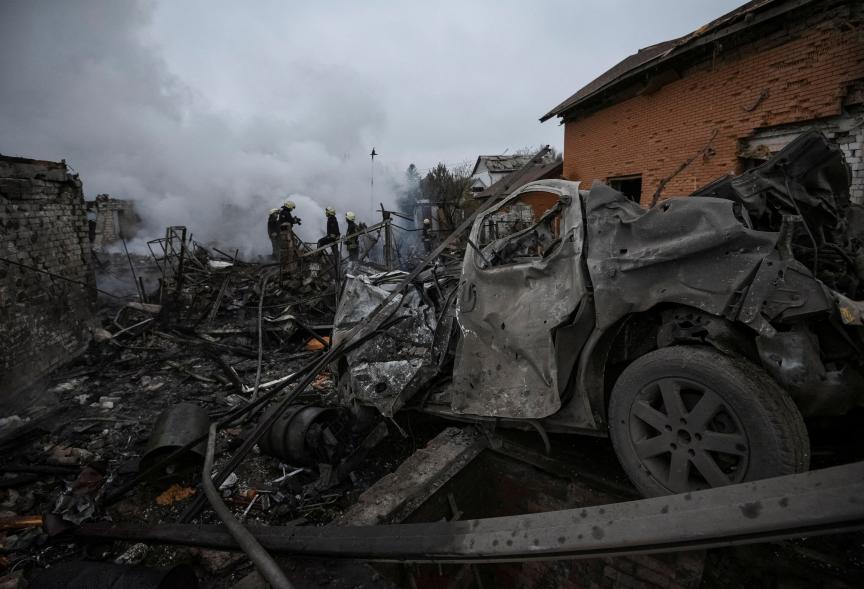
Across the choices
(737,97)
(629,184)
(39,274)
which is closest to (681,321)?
(737,97)

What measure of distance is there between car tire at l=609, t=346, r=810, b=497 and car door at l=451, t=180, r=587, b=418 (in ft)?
1.50

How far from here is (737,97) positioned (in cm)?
757

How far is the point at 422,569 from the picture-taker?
2979 mm

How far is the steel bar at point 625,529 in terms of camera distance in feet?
4.42

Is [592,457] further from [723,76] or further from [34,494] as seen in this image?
[723,76]

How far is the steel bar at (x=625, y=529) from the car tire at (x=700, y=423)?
1.49 ft

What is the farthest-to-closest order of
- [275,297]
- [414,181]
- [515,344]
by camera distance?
1. [414,181]
2. [275,297]
3. [515,344]

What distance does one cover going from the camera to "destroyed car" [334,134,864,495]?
1.88 meters

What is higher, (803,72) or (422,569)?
(803,72)

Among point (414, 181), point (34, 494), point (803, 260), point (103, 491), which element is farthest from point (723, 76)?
point (414, 181)

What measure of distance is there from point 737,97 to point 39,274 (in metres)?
12.4

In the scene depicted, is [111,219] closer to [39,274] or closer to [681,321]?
[39,274]

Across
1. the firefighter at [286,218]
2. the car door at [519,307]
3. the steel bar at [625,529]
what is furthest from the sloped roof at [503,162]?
the steel bar at [625,529]

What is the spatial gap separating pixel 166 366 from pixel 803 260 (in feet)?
26.6
